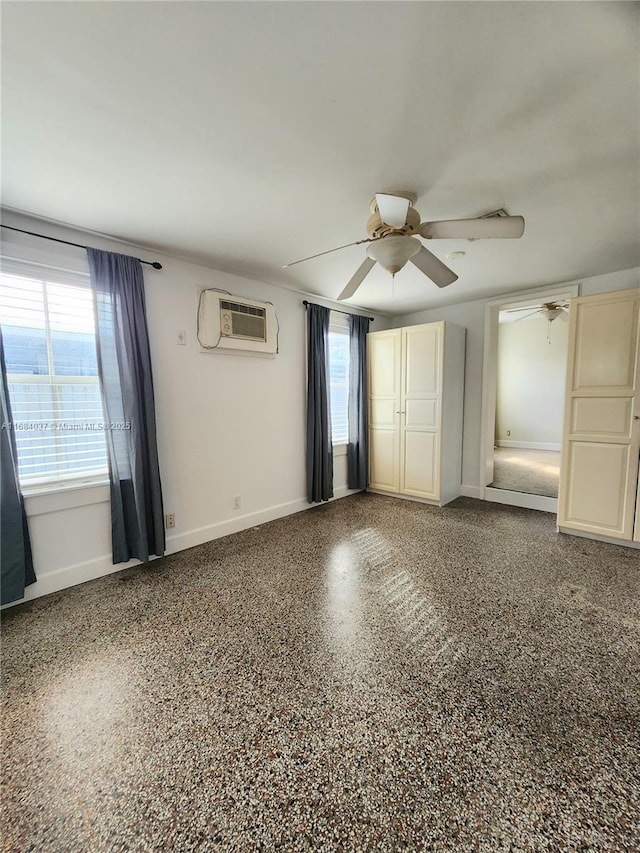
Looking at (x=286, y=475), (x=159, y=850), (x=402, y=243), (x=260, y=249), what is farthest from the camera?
(x=286, y=475)

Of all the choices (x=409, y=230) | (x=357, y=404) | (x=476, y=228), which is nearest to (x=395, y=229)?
(x=409, y=230)

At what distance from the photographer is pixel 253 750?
1.24m

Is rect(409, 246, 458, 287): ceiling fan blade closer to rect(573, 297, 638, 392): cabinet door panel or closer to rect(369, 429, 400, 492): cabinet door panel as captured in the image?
rect(573, 297, 638, 392): cabinet door panel

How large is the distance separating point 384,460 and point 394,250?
296cm

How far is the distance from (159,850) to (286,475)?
9.39 ft

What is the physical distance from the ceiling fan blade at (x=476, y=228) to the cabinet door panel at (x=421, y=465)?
249 centimetres

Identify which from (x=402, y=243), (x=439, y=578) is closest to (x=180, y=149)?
(x=402, y=243)

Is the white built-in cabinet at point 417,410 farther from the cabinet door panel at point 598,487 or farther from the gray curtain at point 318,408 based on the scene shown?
the cabinet door panel at point 598,487

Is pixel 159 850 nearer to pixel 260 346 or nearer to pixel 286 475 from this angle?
pixel 286 475

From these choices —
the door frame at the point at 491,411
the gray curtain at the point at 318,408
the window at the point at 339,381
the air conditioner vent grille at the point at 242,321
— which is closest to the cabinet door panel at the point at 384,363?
the window at the point at 339,381

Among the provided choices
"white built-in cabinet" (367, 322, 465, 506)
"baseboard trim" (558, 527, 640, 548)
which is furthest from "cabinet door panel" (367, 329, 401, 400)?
"baseboard trim" (558, 527, 640, 548)

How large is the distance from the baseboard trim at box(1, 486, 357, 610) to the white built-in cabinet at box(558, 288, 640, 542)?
2.55m

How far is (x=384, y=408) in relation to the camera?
437 centimetres

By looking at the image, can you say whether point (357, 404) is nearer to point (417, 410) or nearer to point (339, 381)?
point (339, 381)
